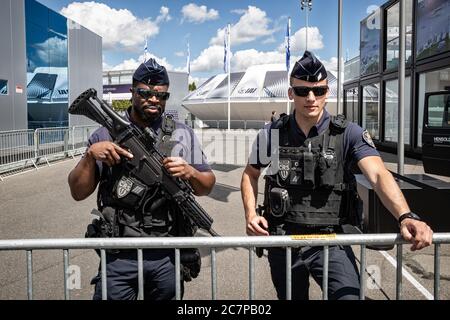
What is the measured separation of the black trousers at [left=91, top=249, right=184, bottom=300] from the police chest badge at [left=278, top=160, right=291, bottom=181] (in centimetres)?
82

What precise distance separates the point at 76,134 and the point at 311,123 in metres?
14.9

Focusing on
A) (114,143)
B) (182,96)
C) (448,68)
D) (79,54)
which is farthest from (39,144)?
(182,96)

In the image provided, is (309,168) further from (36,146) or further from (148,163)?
(36,146)

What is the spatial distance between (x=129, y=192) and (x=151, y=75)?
73 centimetres

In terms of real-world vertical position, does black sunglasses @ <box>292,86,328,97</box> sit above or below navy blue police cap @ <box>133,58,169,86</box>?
below

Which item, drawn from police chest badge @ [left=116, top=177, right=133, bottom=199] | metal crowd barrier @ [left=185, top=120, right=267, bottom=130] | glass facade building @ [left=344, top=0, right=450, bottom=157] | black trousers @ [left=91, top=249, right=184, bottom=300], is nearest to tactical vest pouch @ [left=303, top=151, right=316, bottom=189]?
black trousers @ [left=91, top=249, right=184, bottom=300]

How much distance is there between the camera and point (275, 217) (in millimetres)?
2512

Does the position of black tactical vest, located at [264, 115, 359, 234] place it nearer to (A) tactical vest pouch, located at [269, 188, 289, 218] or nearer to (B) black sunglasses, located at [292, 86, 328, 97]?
(A) tactical vest pouch, located at [269, 188, 289, 218]

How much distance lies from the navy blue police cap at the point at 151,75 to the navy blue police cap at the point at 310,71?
82 centimetres

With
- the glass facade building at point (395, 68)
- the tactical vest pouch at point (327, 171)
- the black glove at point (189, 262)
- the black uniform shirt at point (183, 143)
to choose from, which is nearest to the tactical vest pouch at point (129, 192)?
the black uniform shirt at point (183, 143)

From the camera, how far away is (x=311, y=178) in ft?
7.97

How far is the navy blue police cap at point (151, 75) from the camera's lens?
8.21 feet

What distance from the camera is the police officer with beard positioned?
7.57 feet

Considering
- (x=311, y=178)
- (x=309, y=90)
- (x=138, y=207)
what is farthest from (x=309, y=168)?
(x=138, y=207)
